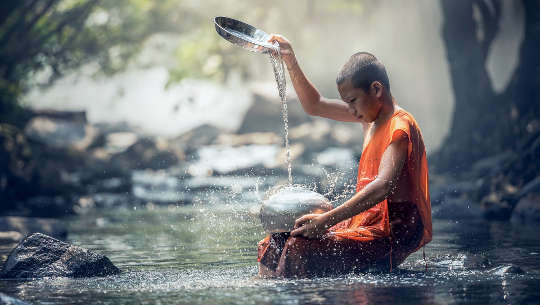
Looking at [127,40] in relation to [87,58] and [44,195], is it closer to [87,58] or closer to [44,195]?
[87,58]

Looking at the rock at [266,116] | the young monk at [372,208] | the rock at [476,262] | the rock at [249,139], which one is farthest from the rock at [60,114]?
the young monk at [372,208]

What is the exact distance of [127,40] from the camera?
28484mm

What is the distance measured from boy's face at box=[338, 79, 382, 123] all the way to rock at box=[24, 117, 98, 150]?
2004 cm

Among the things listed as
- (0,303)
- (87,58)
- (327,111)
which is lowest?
(0,303)

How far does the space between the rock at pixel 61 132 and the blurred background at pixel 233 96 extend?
69 mm

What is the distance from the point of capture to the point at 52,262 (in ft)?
22.0

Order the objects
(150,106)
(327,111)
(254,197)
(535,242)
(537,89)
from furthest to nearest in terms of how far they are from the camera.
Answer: (150,106), (254,197), (537,89), (535,242), (327,111)

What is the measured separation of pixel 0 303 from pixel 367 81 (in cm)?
279

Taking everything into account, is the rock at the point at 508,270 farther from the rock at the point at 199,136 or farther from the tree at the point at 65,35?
the rock at the point at 199,136

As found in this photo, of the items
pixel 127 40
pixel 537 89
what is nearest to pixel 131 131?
pixel 127 40

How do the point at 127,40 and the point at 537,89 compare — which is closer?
the point at 537,89

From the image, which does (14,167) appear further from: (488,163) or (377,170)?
(377,170)

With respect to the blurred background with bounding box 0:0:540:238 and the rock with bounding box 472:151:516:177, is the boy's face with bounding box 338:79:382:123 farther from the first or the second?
the rock with bounding box 472:151:516:177

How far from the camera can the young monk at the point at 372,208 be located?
521 centimetres
